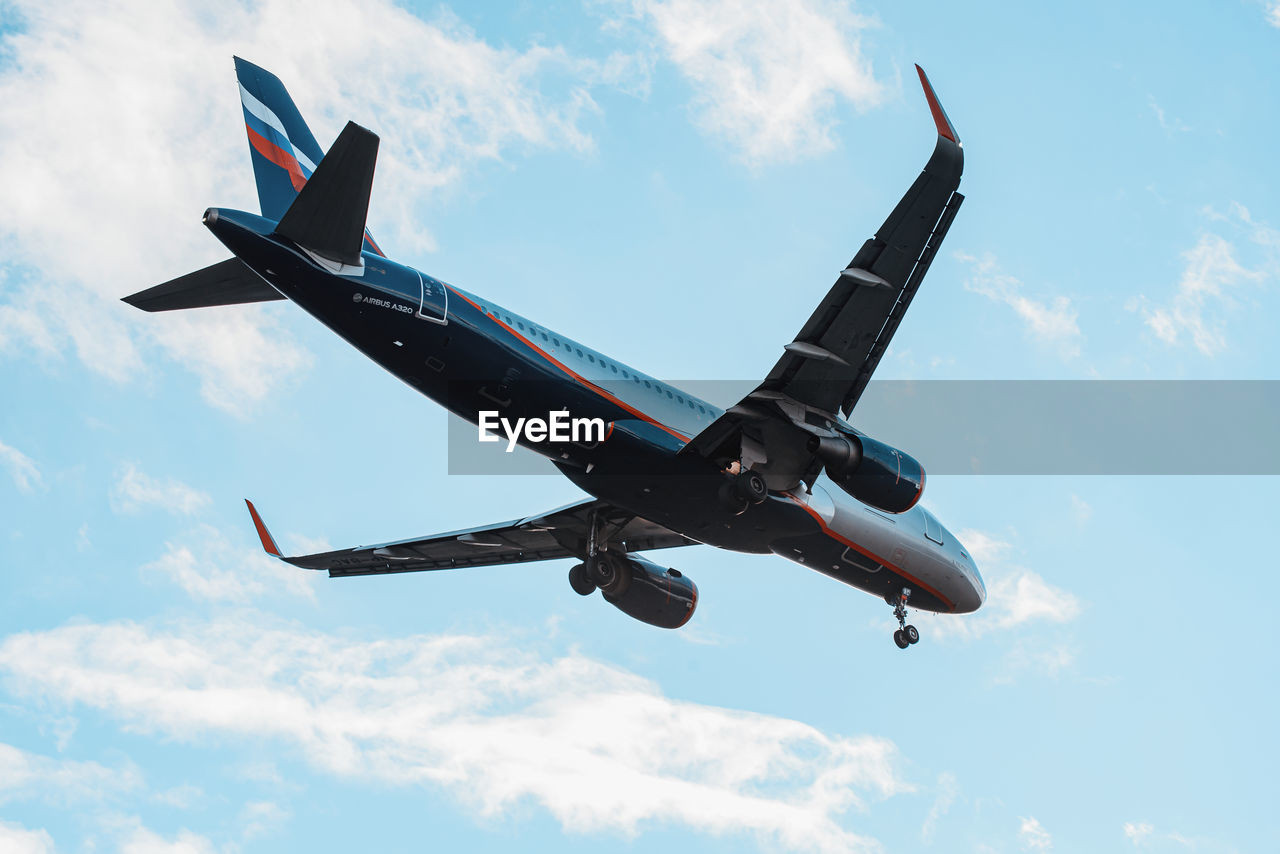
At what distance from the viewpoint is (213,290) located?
21.0m

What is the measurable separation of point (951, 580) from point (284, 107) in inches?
692

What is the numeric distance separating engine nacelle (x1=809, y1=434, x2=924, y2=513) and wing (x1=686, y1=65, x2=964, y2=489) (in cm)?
45

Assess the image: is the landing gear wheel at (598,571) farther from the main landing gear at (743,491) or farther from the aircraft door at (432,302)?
the aircraft door at (432,302)

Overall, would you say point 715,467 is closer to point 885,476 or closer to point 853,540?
point 885,476

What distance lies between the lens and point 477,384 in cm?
2130

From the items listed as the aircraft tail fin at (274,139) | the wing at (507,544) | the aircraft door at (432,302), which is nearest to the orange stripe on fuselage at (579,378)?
the aircraft door at (432,302)

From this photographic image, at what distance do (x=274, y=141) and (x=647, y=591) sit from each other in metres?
13.1

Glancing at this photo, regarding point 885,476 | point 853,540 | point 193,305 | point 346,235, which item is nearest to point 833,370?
point 885,476

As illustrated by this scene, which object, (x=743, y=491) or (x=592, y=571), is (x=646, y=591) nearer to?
(x=592, y=571)

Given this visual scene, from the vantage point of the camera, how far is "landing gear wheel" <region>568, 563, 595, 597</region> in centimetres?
2755

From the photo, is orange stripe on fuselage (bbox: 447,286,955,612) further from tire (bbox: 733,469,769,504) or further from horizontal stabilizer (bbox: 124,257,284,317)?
horizontal stabilizer (bbox: 124,257,284,317)

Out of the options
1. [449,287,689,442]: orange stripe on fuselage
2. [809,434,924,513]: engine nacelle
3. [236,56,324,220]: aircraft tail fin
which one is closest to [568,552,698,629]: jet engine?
[449,287,689,442]: orange stripe on fuselage

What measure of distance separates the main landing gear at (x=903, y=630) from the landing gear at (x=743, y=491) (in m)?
6.63

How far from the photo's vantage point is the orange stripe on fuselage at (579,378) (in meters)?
21.5
